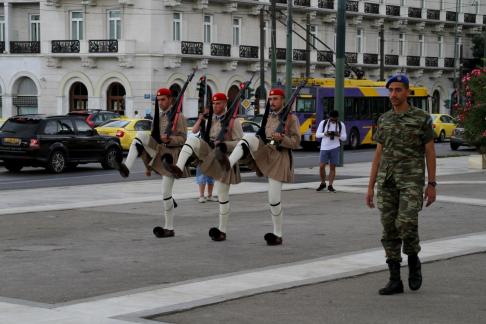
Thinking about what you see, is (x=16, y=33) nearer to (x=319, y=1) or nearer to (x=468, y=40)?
(x=319, y=1)

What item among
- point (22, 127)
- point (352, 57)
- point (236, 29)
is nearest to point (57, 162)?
point (22, 127)

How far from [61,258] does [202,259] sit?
5.03ft

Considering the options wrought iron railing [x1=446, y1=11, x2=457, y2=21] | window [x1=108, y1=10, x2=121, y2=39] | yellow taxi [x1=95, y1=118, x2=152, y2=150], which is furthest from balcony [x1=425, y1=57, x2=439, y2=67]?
yellow taxi [x1=95, y1=118, x2=152, y2=150]

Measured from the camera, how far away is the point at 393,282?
9.16 metres

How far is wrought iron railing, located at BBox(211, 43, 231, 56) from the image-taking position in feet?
193

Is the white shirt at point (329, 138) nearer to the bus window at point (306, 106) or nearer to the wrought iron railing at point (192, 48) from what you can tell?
the bus window at point (306, 106)

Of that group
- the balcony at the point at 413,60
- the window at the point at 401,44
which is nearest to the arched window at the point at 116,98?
the window at the point at 401,44

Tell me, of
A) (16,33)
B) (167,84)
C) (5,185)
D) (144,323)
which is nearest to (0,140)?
(5,185)

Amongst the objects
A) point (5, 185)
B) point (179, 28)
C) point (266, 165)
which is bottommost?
point (5, 185)

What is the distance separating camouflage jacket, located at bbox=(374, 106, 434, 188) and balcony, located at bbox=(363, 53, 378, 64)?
62.5m

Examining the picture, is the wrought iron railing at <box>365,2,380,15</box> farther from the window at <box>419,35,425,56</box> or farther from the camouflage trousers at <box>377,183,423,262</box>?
the camouflage trousers at <box>377,183,423,262</box>

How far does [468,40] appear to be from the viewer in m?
82.2

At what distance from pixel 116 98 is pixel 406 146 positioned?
49523 millimetres

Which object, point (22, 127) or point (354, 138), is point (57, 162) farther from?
point (354, 138)
